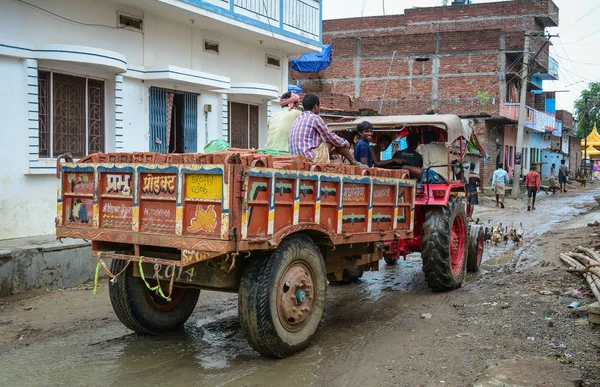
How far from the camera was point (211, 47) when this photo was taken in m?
13.0

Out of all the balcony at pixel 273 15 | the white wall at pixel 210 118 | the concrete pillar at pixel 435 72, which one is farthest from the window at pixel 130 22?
the concrete pillar at pixel 435 72

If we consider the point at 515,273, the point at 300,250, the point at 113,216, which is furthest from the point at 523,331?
the point at 113,216

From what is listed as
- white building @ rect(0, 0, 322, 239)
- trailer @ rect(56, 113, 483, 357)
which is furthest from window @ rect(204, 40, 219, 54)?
trailer @ rect(56, 113, 483, 357)

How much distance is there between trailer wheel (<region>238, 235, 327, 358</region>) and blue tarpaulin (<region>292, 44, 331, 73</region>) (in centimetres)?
1695

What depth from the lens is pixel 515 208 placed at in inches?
930

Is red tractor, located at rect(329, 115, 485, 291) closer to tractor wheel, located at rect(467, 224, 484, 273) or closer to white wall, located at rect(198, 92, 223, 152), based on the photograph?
tractor wheel, located at rect(467, 224, 484, 273)

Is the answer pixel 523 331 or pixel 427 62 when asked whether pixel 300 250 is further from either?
pixel 427 62

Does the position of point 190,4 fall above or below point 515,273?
above

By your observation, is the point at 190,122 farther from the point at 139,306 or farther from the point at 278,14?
the point at 139,306

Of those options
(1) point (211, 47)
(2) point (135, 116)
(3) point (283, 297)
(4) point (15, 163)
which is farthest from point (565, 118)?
(3) point (283, 297)

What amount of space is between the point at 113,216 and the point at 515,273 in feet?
21.8

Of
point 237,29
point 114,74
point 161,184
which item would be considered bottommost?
point 161,184

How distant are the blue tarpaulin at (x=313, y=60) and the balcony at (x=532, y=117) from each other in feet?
46.9

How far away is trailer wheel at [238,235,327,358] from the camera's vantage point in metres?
4.82
